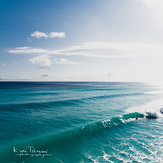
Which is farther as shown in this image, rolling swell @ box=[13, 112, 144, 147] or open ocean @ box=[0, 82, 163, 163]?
rolling swell @ box=[13, 112, 144, 147]

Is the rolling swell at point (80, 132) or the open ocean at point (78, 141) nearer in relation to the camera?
the open ocean at point (78, 141)

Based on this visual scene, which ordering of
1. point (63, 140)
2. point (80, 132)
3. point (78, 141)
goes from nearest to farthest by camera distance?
A: point (63, 140), point (78, 141), point (80, 132)

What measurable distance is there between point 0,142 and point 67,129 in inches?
316

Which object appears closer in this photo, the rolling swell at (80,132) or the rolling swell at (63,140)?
the rolling swell at (63,140)

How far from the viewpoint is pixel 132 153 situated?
11.3m

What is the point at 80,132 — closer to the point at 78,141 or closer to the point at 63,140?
the point at 78,141

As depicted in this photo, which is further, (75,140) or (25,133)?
(25,133)

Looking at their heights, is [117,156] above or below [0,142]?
below

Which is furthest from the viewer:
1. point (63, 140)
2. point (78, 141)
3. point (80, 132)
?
point (80, 132)

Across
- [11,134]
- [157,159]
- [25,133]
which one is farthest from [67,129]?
[157,159]

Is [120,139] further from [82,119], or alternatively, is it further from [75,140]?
[82,119]

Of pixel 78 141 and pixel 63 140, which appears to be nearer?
pixel 63 140

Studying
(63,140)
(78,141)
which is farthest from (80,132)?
(63,140)

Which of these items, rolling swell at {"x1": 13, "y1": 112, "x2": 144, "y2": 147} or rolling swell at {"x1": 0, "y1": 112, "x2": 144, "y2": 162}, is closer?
rolling swell at {"x1": 0, "y1": 112, "x2": 144, "y2": 162}
